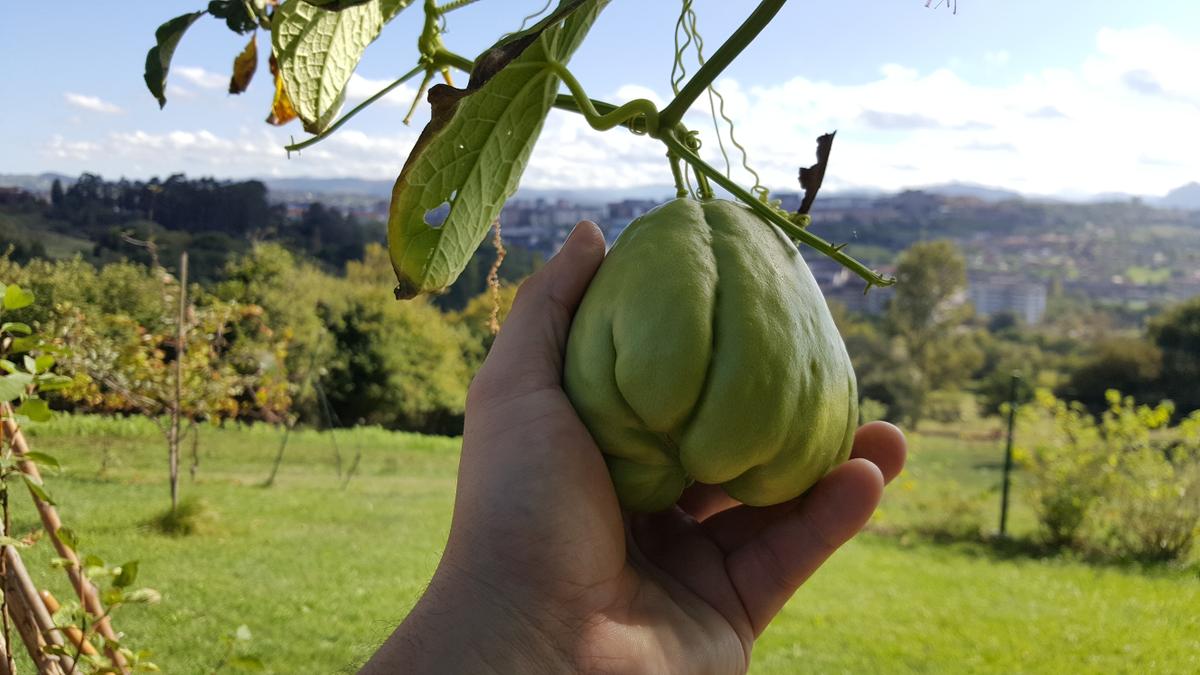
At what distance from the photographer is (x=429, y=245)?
78cm

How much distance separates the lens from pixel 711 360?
2.38 ft

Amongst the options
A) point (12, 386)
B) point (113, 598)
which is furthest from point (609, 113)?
point (113, 598)

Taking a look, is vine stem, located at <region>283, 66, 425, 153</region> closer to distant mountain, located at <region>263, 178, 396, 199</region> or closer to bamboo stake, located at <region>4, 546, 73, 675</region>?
bamboo stake, located at <region>4, 546, 73, 675</region>

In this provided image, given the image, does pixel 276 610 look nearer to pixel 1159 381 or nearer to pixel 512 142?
pixel 512 142

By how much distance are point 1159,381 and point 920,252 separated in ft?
14.4

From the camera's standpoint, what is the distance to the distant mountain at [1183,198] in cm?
1536

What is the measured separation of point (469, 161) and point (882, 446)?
64 centimetres

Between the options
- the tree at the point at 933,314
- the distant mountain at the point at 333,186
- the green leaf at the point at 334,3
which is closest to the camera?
the green leaf at the point at 334,3

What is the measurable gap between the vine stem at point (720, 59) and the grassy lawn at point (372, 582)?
108 inches

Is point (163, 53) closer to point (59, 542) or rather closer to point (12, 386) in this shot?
point (12, 386)

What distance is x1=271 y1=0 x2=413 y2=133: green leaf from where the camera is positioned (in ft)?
2.58

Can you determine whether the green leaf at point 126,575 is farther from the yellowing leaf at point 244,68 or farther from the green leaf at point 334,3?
the green leaf at point 334,3

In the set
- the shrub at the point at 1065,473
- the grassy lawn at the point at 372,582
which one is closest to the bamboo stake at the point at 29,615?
the grassy lawn at the point at 372,582

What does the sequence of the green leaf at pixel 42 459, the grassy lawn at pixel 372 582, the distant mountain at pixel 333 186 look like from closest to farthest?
the green leaf at pixel 42 459 < the grassy lawn at pixel 372 582 < the distant mountain at pixel 333 186
